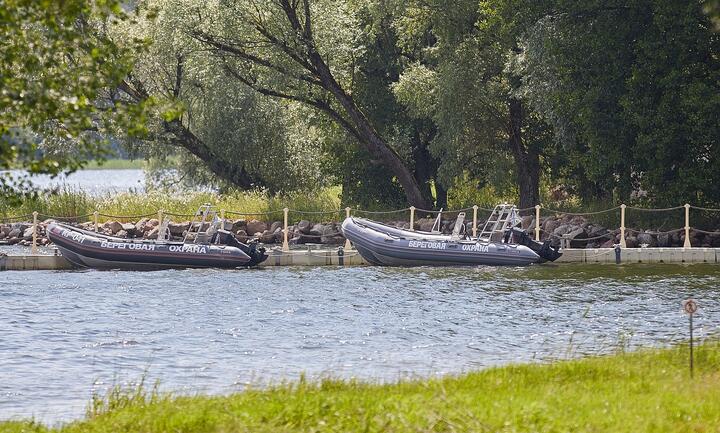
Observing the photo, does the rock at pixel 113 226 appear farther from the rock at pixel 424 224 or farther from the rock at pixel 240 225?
the rock at pixel 424 224

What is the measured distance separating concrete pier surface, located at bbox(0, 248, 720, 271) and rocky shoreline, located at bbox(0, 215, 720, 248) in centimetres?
163

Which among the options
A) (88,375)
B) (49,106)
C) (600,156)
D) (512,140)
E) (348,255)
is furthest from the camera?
(512,140)

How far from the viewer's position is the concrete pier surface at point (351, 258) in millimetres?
33844

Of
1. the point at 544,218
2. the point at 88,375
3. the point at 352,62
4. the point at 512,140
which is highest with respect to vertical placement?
the point at 352,62

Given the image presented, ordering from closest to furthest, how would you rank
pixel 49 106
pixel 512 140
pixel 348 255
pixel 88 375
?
pixel 49 106 < pixel 88 375 < pixel 348 255 < pixel 512 140

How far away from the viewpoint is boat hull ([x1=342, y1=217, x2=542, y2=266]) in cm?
3344

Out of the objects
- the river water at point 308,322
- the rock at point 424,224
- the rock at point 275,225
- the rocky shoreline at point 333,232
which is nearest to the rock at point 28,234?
the rocky shoreline at point 333,232

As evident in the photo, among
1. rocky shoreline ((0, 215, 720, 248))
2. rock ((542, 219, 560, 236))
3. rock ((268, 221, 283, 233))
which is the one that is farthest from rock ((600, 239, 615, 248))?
rock ((268, 221, 283, 233))

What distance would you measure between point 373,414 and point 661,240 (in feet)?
86.2

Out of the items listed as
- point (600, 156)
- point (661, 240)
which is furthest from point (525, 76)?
point (661, 240)

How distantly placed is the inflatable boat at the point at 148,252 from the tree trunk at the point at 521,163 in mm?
12575

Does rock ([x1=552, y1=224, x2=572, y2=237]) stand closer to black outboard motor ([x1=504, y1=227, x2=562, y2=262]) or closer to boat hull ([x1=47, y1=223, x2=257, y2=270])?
black outboard motor ([x1=504, y1=227, x2=562, y2=262])

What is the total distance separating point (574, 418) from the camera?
38.0 feet

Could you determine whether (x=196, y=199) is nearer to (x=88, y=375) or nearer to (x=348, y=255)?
(x=348, y=255)
